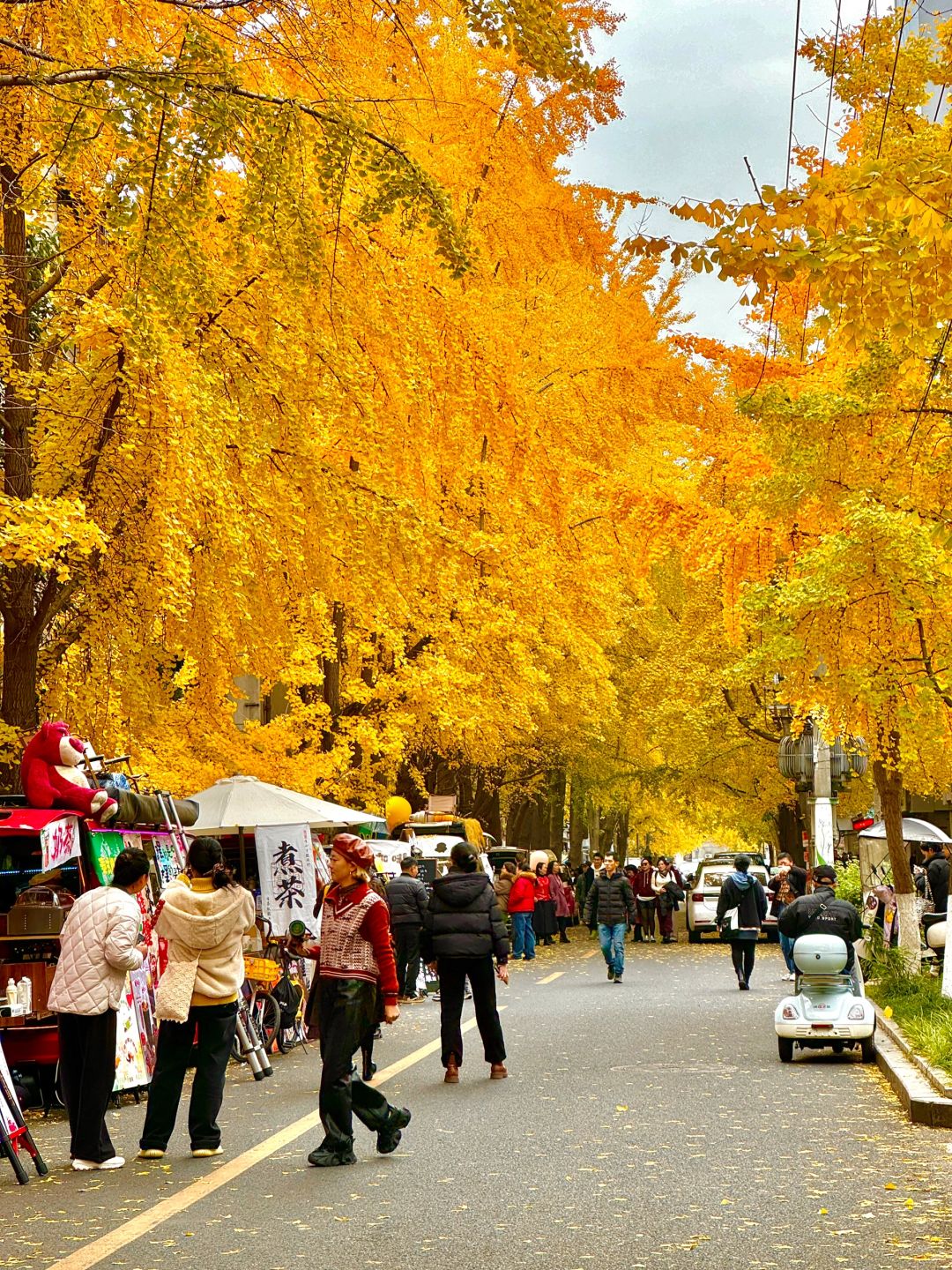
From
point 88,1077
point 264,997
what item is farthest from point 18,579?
point 88,1077

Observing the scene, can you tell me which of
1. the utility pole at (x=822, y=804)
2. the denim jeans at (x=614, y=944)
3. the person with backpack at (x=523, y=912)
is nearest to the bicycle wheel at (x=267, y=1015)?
the denim jeans at (x=614, y=944)

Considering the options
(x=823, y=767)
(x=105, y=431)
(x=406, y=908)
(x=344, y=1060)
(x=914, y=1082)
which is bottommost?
(x=914, y=1082)

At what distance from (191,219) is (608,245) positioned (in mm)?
19406

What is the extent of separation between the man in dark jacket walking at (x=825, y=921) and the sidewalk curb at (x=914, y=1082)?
743 mm

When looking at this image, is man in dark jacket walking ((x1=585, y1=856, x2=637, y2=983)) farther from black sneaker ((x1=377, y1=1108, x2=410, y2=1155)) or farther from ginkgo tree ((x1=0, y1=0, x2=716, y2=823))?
black sneaker ((x1=377, y1=1108, x2=410, y2=1155))

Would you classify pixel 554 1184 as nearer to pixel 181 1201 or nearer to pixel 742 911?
pixel 181 1201

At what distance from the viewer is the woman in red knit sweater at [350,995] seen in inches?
349

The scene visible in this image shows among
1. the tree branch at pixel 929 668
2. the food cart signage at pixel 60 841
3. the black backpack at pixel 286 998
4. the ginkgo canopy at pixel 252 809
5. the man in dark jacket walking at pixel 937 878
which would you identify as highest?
the tree branch at pixel 929 668

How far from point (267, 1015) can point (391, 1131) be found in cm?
673

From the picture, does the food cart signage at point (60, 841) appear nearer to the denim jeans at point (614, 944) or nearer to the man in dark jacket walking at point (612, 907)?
the man in dark jacket walking at point (612, 907)

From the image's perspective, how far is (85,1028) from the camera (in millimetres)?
9172

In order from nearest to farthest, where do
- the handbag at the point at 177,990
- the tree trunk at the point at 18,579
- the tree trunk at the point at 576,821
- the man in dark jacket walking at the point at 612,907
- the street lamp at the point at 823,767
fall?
the handbag at the point at 177,990
the tree trunk at the point at 18,579
the man in dark jacket walking at the point at 612,907
the street lamp at the point at 823,767
the tree trunk at the point at 576,821

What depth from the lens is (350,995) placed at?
29.5 ft

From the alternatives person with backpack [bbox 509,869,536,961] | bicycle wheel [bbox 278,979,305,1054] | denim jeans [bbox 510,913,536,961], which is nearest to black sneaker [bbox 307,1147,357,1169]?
bicycle wheel [bbox 278,979,305,1054]
